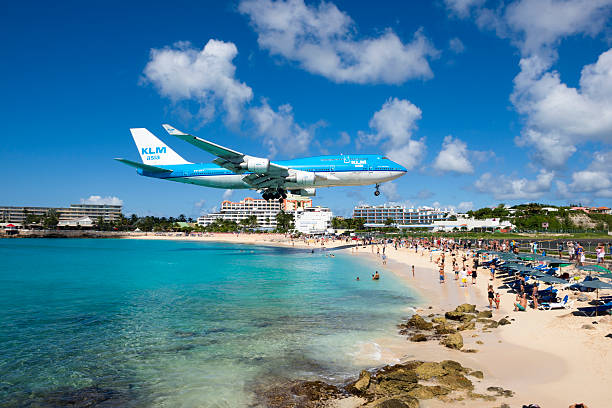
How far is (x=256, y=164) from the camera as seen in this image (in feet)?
113

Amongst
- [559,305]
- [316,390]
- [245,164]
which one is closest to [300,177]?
[245,164]

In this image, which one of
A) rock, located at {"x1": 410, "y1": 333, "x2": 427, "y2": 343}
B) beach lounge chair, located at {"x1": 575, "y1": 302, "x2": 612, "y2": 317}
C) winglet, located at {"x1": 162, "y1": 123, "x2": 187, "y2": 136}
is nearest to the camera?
rock, located at {"x1": 410, "y1": 333, "x2": 427, "y2": 343}

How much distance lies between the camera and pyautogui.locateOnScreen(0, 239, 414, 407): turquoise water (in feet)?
40.5

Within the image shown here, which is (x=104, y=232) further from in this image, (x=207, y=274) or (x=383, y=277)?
(x=383, y=277)

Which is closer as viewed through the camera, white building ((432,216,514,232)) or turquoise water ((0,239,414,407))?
turquoise water ((0,239,414,407))

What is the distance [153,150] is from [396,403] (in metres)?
43.5

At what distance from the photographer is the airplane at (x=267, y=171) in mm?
34688

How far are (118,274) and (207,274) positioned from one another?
11.1 m

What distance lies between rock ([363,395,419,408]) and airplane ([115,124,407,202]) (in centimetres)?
2465

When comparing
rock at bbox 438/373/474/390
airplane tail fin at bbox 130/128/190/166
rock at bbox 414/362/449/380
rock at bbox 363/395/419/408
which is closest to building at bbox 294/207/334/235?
airplane tail fin at bbox 130/128/190/166

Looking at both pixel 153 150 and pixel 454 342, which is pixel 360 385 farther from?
pixel 153 150

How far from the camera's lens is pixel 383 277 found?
36844 millimetres

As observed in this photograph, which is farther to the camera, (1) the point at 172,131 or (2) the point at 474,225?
(2) the point at 474,225

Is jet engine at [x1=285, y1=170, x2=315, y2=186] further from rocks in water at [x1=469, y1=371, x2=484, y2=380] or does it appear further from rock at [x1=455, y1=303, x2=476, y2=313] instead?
rocks in water at [x1=469, y1=371, x2=484, y2=380]
